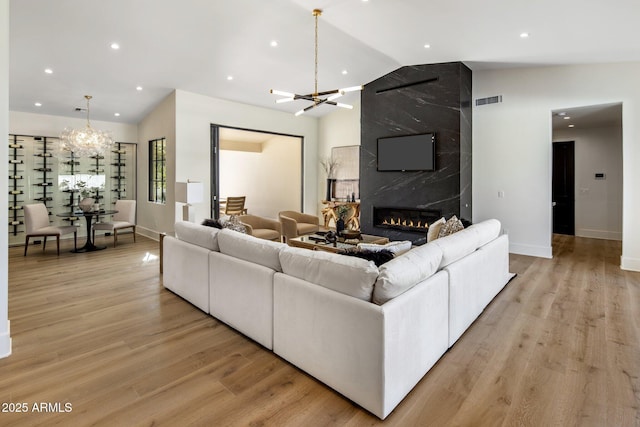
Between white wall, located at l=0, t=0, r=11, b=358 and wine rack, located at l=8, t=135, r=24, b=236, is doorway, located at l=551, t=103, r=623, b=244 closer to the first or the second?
white wall, located at l=0, t=0, r=11, b=358

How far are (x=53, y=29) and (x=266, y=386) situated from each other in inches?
198

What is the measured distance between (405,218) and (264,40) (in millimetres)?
3971

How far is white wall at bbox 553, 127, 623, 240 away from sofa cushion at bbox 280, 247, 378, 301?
792 centimetres

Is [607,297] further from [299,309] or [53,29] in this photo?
[53,29]

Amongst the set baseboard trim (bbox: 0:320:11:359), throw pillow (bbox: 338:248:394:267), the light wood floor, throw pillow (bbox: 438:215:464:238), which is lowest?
the light wood floor

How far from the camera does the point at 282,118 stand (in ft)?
27.3

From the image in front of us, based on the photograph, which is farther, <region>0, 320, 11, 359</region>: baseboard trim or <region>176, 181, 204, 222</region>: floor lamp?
<region>176, 181, 204, 222</region>: floor lamp

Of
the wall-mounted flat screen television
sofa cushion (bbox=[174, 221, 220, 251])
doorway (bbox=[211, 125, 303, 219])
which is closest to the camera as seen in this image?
sofa cushion (bbox=[174, 221, 220, 251])

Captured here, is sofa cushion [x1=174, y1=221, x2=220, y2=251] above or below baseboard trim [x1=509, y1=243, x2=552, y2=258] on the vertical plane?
above

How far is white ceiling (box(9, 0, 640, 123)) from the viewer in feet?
13.2

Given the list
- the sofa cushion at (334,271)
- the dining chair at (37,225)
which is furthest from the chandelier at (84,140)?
the sofa cushion at (334,271)

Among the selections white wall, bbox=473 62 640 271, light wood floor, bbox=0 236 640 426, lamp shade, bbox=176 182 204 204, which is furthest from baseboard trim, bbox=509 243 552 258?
lamp shade, bbox=176 182 204 204

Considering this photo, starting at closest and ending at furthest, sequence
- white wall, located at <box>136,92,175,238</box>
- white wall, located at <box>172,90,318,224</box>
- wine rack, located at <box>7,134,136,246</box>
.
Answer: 1. white wall, located at <box>172,90,318,224</box>
2. white wall, located at <box>136,92,175,238</box>
3. wine rack, located at <box>7,134,136,246</box>

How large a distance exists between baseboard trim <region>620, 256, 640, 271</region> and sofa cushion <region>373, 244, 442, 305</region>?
437cm
